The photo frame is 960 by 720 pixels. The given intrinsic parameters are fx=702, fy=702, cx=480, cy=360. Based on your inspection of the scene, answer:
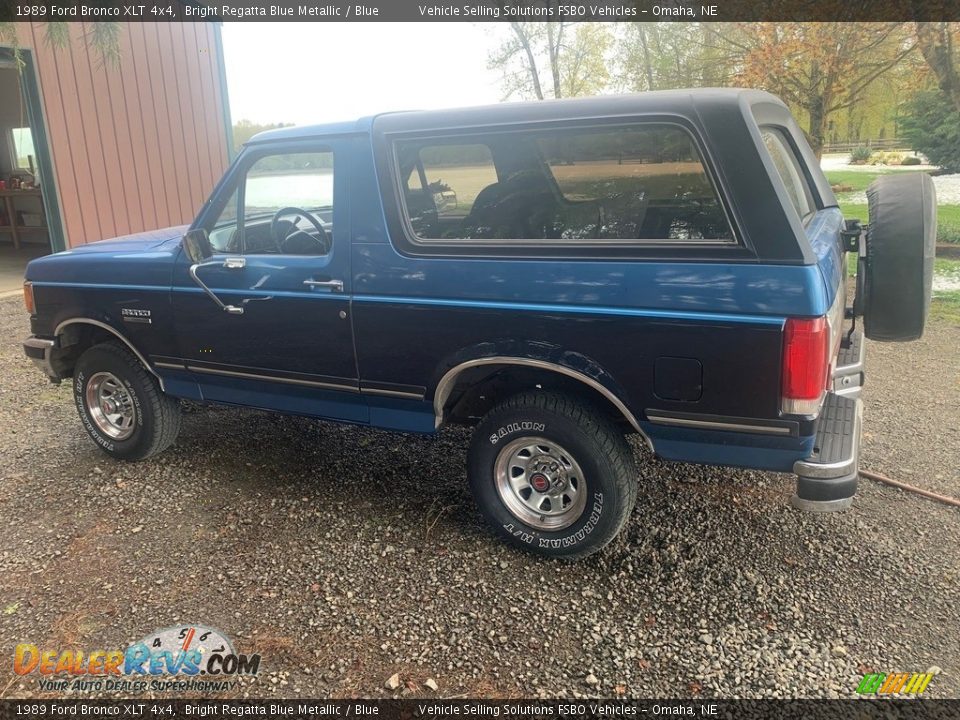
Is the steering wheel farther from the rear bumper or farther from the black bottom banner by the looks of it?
the black bottom banner

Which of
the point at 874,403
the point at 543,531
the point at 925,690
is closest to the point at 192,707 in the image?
the point at 543,531

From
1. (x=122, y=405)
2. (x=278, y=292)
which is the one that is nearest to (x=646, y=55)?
(x=278, y=292)

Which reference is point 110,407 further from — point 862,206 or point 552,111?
point 862,206

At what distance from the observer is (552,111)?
296 centimetres

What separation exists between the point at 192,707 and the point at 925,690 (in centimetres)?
257

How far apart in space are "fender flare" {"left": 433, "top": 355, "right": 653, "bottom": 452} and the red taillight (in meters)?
0.59

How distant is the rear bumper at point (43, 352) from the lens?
14.4 feet

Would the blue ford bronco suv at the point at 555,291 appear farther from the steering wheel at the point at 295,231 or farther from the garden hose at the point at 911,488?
the garden hose at the point at 911,488

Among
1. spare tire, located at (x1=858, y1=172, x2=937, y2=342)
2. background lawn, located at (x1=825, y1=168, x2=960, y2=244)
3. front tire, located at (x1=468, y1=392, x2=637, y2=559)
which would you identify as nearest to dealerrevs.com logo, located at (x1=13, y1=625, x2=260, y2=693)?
front tire, located at (x1=468, y1=392, x2=637, y2=559)

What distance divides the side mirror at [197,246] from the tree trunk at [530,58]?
13.4m

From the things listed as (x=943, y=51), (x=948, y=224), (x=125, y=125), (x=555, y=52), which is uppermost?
(x=555, y=52)

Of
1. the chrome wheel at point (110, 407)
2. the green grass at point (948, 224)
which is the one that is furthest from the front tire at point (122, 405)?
the green grass at point (948, 224)

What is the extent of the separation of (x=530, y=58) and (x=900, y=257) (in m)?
14.7

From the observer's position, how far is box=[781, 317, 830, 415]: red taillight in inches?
99.1
